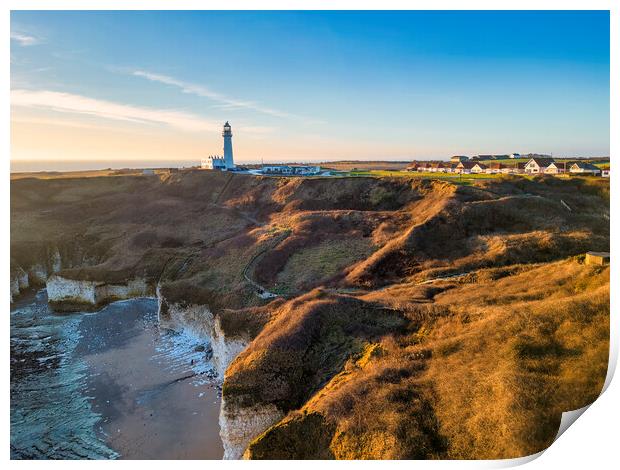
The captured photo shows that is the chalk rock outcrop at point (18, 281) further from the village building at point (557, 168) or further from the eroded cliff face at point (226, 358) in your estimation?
the village building at point (557, 168)

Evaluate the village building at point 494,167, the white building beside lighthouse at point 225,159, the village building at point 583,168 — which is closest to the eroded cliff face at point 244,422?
the village building at point 583,168

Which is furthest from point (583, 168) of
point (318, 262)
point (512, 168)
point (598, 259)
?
point (318, 262)

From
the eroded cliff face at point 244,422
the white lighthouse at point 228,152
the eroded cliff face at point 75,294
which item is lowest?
the eroded cliff face at point 244,422

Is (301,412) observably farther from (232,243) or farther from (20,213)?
(20,213)

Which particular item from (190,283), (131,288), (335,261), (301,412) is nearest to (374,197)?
(335,261)

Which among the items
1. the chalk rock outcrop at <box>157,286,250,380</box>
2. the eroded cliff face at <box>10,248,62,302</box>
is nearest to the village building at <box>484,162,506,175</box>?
the chalk rock outcrop at <box>157,286,250,380</box>
